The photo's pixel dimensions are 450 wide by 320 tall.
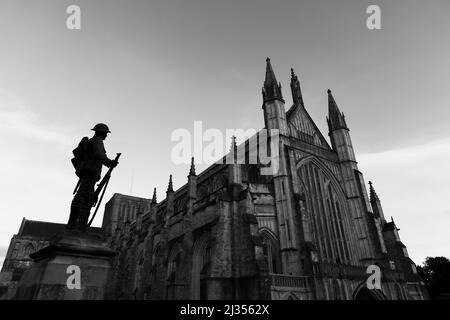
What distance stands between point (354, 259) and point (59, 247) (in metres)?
23.2

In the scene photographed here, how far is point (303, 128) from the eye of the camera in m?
27.8

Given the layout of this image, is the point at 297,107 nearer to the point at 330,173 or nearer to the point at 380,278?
Result: the point at 330,173

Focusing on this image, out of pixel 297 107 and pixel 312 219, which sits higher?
pixel 297 107

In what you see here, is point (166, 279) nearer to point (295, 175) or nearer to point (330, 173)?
point (295, 175)

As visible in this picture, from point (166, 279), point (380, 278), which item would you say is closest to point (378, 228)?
point (380, 278)

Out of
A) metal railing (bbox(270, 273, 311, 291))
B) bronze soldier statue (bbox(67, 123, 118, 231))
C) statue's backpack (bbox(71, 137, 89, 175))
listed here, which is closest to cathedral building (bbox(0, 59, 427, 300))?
metal railing (bbox(270, 273, 311, 291))

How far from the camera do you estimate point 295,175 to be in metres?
21.7

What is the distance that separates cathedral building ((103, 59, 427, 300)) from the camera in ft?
55.7

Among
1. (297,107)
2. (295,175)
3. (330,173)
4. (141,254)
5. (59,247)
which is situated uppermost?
(297,107)

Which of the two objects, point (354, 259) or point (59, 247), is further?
point (354, 259)

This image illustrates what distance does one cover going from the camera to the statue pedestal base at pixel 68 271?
435 centimetres
